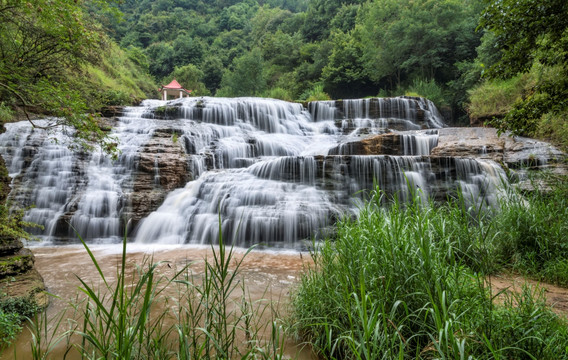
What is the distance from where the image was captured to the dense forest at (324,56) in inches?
157

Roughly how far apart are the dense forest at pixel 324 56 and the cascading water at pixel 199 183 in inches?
60.6

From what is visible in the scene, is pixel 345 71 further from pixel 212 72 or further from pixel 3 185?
pixel 3 185

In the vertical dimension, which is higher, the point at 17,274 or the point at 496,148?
the point at 496,148

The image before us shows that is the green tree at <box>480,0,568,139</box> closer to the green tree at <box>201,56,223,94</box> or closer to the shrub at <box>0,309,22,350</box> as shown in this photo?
the shrub at <box>0,309,22,350</box>

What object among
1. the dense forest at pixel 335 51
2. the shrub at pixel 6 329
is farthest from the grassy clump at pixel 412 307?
the dense forest at pixel 335 51

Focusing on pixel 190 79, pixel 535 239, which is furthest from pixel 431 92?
pixel 190 79

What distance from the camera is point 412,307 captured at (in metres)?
2.01

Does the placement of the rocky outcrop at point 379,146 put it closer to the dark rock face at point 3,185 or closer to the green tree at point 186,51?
the dark rock face at point 3,185

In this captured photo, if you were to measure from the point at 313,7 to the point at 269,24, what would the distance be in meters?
9.14

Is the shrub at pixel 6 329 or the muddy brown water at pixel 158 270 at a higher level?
the shrub at pixel 6 329

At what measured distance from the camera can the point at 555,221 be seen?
12.3 ft

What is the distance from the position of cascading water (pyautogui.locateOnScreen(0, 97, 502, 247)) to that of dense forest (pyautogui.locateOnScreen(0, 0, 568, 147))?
5.05ft

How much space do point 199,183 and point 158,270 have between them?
4321mm

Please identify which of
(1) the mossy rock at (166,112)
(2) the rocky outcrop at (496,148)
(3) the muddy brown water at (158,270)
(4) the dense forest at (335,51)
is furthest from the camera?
(4) the dense forest at (335,51)
